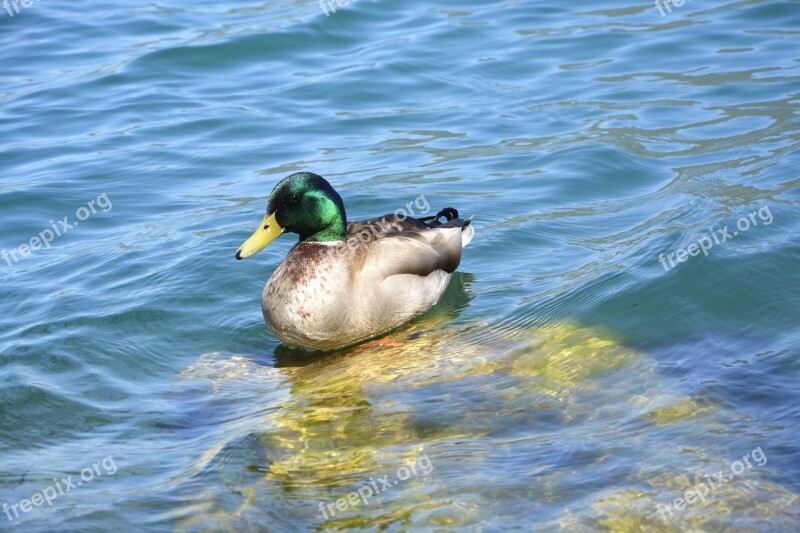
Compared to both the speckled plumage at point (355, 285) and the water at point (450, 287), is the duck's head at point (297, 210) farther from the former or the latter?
the water at point (450, 287)

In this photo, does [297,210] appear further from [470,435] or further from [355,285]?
[470,435]

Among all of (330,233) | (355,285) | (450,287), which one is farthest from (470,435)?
(450,287)

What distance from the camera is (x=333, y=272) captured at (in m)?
7.64

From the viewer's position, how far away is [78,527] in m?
5.32

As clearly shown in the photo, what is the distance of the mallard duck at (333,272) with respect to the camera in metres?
7.55

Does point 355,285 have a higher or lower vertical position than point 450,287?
higher

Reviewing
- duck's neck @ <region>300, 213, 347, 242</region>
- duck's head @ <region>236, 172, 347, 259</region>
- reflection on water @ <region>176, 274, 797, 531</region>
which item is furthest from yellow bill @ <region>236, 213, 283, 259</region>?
reflection on water @ <region>176, 274, 797, 531</region>

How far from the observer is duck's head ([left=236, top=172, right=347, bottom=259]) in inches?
296

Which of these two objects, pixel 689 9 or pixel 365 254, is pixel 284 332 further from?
pixel 689 9

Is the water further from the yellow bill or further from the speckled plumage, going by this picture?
the yellow bill

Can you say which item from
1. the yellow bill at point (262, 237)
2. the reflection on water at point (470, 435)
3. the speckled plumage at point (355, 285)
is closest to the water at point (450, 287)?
the reflection on water at point (470, 435)

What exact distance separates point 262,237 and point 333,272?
1.81 feet

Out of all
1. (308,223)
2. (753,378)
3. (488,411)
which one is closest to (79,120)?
(308,223)

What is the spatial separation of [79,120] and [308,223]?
5.96 m
